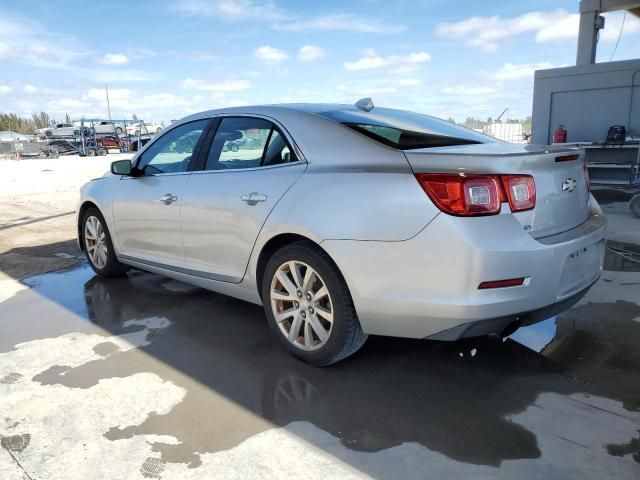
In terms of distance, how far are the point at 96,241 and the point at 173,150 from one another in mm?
1508

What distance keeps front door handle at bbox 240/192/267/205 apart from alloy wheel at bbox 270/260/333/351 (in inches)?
17.1

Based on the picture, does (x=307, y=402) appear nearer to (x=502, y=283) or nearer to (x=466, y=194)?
(x=502, y=283)

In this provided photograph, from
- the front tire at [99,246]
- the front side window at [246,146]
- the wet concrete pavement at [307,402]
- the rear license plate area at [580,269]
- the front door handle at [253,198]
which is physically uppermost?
the front side window at [246,146]

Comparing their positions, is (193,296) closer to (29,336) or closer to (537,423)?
(29,336)

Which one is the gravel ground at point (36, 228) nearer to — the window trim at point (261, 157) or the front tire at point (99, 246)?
the front tire at point (99, 246)

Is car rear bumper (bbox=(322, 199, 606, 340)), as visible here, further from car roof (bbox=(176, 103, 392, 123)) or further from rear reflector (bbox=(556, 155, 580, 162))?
car roof (bbox=(176, 103, 392, 123))

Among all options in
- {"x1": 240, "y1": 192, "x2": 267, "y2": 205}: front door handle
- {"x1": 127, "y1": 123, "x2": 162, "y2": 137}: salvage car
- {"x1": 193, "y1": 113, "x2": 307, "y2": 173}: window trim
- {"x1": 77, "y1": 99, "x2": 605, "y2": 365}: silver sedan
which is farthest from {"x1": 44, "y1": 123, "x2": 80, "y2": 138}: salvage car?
{"x1": 240, "y1": 192, "x2": 267, "y2": 205}: front door handle

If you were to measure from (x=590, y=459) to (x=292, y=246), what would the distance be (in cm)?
179

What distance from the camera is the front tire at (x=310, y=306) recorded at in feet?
9.53

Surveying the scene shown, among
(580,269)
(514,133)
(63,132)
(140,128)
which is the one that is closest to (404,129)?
(580,269)

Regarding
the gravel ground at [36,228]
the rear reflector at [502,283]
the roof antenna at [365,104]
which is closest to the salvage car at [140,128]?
the gravel ground at [36,228]

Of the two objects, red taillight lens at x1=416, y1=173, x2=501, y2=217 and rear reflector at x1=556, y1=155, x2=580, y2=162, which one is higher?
rear reflector at x1=556, y1=155, x2=580, y2=162

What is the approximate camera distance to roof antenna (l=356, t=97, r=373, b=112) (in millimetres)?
3727

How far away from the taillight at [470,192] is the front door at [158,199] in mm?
2090
